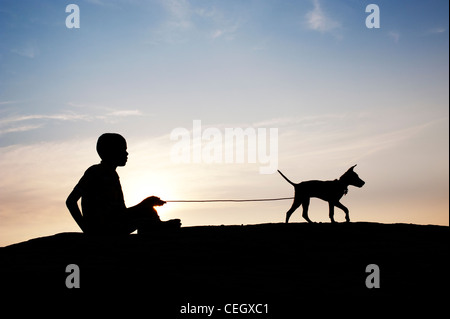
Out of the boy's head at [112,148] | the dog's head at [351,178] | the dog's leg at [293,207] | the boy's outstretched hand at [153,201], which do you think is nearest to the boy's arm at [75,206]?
the boy's head at [112,148]

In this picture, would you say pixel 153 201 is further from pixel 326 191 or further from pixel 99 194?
pixel 326 191

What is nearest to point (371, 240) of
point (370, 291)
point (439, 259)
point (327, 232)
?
point (327, 232)

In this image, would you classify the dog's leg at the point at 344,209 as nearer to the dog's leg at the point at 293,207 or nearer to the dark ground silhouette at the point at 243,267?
the dog's leg at the point at 293,207

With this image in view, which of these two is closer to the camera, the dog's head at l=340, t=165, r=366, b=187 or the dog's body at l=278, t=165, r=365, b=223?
the dog's body at l=278, t=165, r=365, b=223

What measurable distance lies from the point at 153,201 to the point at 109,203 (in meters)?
0.75

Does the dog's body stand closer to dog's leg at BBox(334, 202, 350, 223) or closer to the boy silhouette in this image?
dog's leg at BBox(334, 202, 350, 223)

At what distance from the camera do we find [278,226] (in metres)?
10.2

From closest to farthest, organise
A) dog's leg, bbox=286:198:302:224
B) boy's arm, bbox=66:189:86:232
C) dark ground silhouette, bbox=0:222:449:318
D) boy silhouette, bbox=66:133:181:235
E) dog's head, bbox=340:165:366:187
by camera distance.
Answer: dark ground silhouette, bbox=0:222:449:318 < boy's arm, bbox=66:189:86:232 < boy silhouette, bbox=66:133:181:235 < dog's head, bbox=340:165:366:187 < dog's leg, bbox=286:198:302:224

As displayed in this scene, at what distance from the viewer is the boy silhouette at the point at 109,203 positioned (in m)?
8.45

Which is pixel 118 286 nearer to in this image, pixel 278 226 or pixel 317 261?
Result: pixel 317 261

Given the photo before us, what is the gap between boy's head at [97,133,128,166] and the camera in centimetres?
869

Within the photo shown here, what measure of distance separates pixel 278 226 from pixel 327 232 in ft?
3.61

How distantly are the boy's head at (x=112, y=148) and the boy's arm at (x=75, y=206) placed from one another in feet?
2.62

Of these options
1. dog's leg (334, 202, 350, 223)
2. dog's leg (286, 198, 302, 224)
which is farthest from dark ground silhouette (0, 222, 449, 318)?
dog's leg (286, 198, 302, 224)
